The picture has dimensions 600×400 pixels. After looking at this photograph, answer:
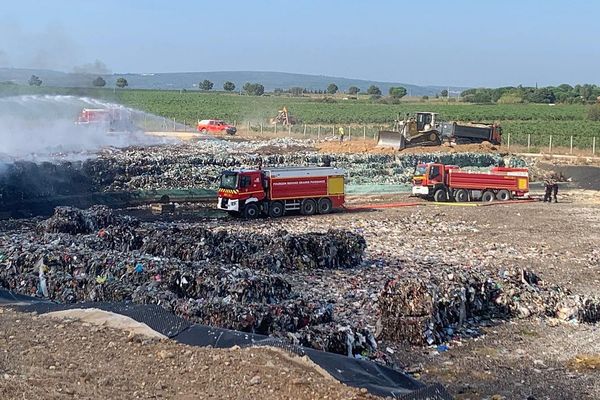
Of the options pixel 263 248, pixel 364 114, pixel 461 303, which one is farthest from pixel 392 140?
pixel 364 114

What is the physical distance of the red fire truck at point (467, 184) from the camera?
33.1 metres

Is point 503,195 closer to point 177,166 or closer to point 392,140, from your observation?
point 392,140

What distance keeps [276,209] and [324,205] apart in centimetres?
201

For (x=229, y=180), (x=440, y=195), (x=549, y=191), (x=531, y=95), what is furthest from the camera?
(x=531, y=95)

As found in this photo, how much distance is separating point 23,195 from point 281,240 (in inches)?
483

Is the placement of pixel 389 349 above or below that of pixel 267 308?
below

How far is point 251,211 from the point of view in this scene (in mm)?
27703

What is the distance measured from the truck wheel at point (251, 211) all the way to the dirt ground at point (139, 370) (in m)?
16.5

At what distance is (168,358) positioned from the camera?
1006 cm

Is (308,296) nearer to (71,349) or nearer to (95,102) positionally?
(71,349)

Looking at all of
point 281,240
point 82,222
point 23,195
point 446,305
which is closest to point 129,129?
point 23,195

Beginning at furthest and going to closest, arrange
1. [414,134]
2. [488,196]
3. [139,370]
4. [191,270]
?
[414,134], [488,196], [191,270], [139,370]

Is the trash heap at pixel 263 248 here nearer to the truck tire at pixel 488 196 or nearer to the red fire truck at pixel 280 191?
the red fire truck at pixel 280 191

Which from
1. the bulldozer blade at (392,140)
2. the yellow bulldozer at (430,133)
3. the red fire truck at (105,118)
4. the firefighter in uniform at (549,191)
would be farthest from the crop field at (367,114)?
the firefighter in uniform at (549,191)
